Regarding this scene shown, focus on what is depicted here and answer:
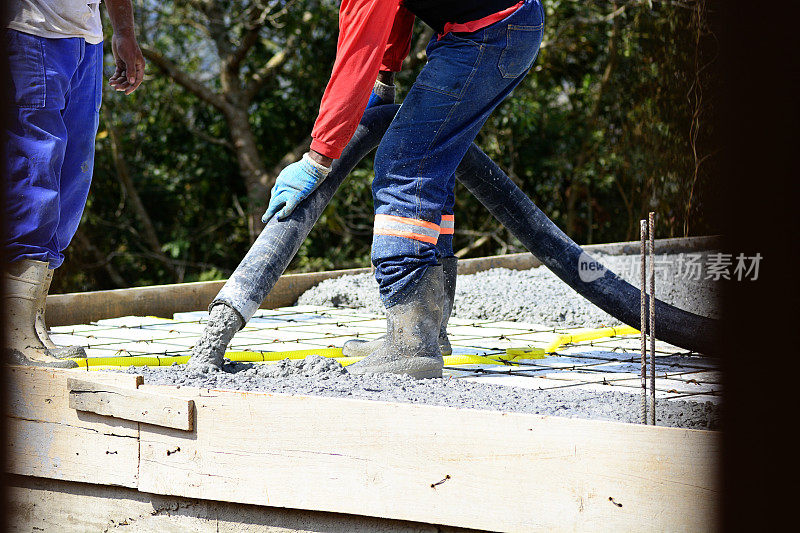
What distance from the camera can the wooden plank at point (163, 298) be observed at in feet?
11.6

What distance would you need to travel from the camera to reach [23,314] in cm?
224

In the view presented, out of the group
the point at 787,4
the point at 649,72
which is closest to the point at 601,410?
the point at 787,4

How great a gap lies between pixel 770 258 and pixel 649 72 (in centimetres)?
618

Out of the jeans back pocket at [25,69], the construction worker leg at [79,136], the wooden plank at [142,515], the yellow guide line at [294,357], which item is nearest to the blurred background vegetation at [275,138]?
the yellow guide line at [294,357]

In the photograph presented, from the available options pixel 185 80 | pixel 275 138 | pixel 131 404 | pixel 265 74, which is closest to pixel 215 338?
pixel 131 404

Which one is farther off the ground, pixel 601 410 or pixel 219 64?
pixel 219 64

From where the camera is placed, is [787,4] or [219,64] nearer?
[787,4]

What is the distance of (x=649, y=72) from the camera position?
6.96 metres

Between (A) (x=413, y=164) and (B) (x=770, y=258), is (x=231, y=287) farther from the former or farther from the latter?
(B) (x=770, y=258)

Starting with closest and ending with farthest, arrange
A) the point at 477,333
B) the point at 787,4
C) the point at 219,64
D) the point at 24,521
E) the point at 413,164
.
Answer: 1. the point at 787,4
2. the point at 24,521
3. the point at 413,164
4. the point at 477,333
5. the point at 219,64

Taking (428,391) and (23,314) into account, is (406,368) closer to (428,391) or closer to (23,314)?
(428,391)

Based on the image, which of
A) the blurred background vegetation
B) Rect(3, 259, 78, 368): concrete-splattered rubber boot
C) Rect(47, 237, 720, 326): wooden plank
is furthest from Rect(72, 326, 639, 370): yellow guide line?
the blurred background vegetation

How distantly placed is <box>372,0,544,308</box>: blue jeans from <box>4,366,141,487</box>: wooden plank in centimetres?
68

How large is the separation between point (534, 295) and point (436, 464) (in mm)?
2341
